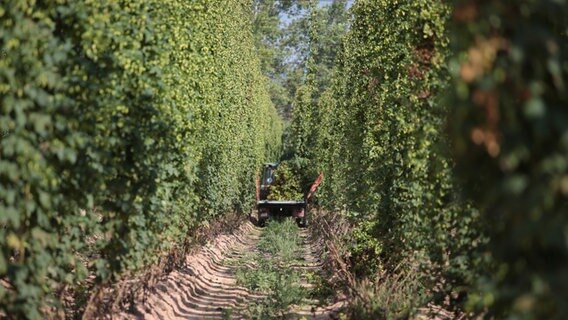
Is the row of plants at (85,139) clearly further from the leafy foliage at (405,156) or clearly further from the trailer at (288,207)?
the trailer at (288,207)

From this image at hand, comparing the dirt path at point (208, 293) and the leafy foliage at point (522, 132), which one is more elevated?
the leafy foliage at point (522, 132)

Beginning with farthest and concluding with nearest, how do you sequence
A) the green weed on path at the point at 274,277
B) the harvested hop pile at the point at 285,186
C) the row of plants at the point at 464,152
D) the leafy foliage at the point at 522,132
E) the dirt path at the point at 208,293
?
the harvested hop pile at the point at 285,186 < the green weed on path at the point at 274,277 < the dirt path at the point at 208,293 < the row of plants at the point at 464,152 < the leafy foliage at the point at 522,132

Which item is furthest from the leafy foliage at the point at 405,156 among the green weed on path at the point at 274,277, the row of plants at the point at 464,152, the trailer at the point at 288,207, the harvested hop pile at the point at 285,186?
the harvested hop pile at the point at 285,186

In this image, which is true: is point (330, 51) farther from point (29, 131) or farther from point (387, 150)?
point (29, 131)

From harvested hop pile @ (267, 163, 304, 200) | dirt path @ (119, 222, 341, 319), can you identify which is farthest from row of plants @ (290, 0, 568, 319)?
harvested hop pile @ (267, 163, 304, 200)

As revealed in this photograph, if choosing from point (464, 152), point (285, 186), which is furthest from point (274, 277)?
point (285, 186)

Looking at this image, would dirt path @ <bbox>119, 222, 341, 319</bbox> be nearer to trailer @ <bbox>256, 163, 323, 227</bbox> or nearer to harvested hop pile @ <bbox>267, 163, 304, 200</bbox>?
trailer @ <bbox>256, 163, 323, 227</bbox>

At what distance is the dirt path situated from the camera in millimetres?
10750

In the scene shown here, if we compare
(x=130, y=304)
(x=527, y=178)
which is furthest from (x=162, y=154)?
(x=527, y=178)

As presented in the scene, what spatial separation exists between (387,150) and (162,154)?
4.46 m

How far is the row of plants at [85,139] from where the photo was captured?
580 centimetres

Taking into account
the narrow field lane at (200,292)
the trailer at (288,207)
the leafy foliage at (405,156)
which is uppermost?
the leafy foliage at (405,156)

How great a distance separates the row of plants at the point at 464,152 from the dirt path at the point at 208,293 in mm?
1990

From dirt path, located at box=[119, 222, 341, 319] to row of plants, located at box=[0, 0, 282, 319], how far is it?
1266 millimetres
